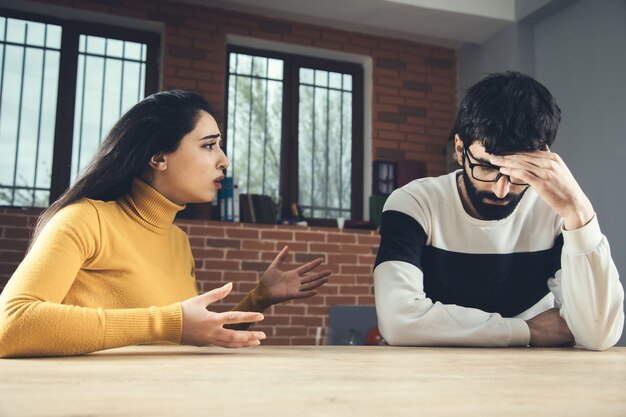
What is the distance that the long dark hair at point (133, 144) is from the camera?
1.53 metres

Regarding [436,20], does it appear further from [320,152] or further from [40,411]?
[40,411]

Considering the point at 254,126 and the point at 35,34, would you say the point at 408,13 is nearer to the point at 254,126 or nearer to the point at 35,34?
the point at 254,126

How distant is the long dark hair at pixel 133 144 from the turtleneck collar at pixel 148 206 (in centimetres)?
3

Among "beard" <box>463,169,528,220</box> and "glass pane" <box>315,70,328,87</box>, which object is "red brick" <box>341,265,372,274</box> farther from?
"beard" <box>463,169,528,220</box>

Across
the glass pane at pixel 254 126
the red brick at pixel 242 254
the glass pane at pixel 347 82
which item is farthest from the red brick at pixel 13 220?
the glass pane at pixel 347 82

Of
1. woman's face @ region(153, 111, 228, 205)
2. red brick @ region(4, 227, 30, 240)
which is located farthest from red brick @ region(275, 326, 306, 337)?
woman's face @ region(153, 111, 228, 205)

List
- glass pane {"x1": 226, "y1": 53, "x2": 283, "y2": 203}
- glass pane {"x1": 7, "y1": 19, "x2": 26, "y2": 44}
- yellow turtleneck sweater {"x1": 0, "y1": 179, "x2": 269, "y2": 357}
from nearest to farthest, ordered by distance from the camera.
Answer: yellow turtleneck sweater {"x1": 0, "y1": 179, "x2": 269, "y2": 357}, glass pane {"x1": 7, "y1": 19, "x2": 26, "y2": 44}, glass pane {"x1": 226, "y1": 53, "x2": 283, "y2": 203}

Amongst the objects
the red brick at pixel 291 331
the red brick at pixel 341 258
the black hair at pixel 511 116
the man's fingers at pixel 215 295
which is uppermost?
the black hair at pixel 511 116

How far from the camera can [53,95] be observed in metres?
4.24

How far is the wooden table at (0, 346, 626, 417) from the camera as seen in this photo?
55 centimetres

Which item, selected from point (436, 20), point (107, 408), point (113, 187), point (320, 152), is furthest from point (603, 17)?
point (107, 408)

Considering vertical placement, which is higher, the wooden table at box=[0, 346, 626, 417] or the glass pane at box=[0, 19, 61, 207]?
the glass pane at box=[0, 19, 61, 207]

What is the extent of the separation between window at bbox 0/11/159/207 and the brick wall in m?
0.26

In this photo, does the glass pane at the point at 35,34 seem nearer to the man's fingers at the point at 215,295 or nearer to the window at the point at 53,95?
the window at the point at 53,95
